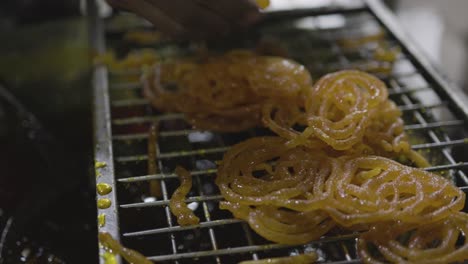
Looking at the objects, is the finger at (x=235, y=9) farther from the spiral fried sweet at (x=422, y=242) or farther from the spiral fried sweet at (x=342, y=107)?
the spiral fried sweet at (x=422, y=242)

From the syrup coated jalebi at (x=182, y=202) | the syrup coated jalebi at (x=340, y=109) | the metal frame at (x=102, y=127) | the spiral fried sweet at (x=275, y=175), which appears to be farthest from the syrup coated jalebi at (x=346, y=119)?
the metal frame at (x=102, y=127)

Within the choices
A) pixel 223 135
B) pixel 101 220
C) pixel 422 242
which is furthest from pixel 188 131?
pixel 422 242

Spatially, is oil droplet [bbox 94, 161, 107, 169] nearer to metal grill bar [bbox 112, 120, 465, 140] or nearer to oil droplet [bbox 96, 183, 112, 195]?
oil droplet [bbox 96, 183, 112, 195]

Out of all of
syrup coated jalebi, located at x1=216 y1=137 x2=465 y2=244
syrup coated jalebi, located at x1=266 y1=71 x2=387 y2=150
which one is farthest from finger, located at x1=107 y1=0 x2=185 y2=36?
syrup coated jalebi, located at x1=216 y1=137 x2=465 y2=244

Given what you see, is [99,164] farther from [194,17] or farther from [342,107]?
[342,107]

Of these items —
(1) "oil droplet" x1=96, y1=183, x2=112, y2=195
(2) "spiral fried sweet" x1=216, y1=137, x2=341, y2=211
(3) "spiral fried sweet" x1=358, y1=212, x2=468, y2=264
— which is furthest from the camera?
(1) "oil droplet" x1=96, y1=183, x2=112, y2=195

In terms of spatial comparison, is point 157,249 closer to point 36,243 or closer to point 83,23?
point 36,243

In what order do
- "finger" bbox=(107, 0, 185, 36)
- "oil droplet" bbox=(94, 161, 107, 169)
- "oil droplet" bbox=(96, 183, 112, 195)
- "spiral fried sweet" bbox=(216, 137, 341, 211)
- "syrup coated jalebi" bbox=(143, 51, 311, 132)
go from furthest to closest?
1. "syrup coated jalebi" bbox=(143, 51, 311, 132)
2. "finger" bbox=(107, 0, 185, 36)
3. "oil droplet" bbox=(94, 161, 107, 169)
4. "oil droplet" bbox=(96, 183, 112, 195)
5. "spiral fried sweet" bbox=(216, 137, 341, 211)
